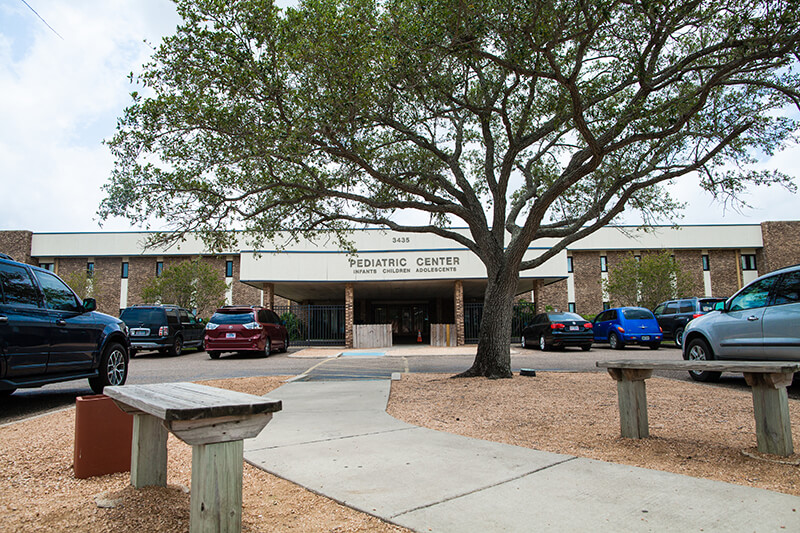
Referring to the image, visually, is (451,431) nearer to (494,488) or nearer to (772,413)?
(494,488)

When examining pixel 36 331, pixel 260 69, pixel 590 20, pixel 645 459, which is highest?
pixel 260 69

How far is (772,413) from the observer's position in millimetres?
4160

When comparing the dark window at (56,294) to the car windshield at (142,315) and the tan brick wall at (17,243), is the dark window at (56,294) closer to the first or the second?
the car windshield at (142,315)

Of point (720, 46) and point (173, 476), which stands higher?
point (720, 46)

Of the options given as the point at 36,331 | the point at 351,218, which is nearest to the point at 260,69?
the point at 351,218

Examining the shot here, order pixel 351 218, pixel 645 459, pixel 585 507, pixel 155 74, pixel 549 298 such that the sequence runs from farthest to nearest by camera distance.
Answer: pixel 549 298, pixel 351 218, pixel 155 74, pixel 645 459, pixel 585 507

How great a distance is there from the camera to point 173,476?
3.82 meters

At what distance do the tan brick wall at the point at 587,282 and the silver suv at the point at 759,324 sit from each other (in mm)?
27845

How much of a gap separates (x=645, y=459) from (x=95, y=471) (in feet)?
14.1

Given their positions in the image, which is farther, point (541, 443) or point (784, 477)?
point (541, 443)

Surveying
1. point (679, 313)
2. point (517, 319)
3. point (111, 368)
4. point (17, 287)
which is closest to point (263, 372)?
point (111, 368)

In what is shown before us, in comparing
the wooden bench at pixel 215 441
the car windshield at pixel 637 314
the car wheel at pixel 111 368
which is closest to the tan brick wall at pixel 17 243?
the car wheel at pixel 111 368

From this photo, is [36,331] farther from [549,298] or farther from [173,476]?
[549,298]

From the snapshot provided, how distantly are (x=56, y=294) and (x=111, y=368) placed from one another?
157 cm
